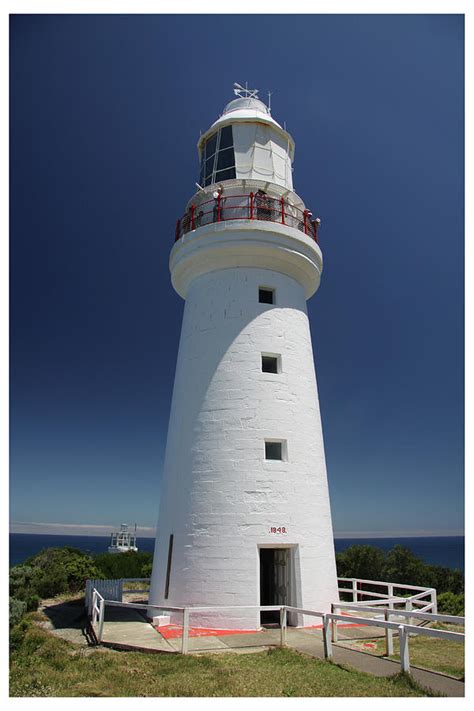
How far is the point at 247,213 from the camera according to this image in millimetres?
14477

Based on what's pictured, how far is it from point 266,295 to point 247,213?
96.6 inches

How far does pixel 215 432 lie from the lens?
12852 mm

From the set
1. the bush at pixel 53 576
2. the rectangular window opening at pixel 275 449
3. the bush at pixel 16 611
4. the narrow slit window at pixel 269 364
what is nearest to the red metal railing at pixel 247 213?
the narrow slit window at pixel 269 364

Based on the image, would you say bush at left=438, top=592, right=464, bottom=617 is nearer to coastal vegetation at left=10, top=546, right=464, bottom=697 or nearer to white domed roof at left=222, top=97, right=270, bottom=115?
coastal vegetation at left=10, top=546, right=464, bottom=697

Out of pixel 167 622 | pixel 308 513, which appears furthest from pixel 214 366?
pixel 167 622

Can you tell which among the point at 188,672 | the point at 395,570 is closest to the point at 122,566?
the point at 395,570

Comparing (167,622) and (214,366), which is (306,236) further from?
(167,622)

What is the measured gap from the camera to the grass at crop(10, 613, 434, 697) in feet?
23.0

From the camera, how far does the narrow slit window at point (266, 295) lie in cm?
1472

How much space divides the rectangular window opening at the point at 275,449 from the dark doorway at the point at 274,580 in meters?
2.33

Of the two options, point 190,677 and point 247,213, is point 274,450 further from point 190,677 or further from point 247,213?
point 247,213

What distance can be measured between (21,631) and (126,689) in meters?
6.69

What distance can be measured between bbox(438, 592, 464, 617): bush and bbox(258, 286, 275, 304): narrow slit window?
11.0m

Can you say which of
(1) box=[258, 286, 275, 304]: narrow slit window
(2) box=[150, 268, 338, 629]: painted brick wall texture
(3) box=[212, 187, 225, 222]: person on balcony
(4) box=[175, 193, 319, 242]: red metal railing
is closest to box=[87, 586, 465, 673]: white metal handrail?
(2) box=[150, 268, 338, 629]: painted brick wall texture
